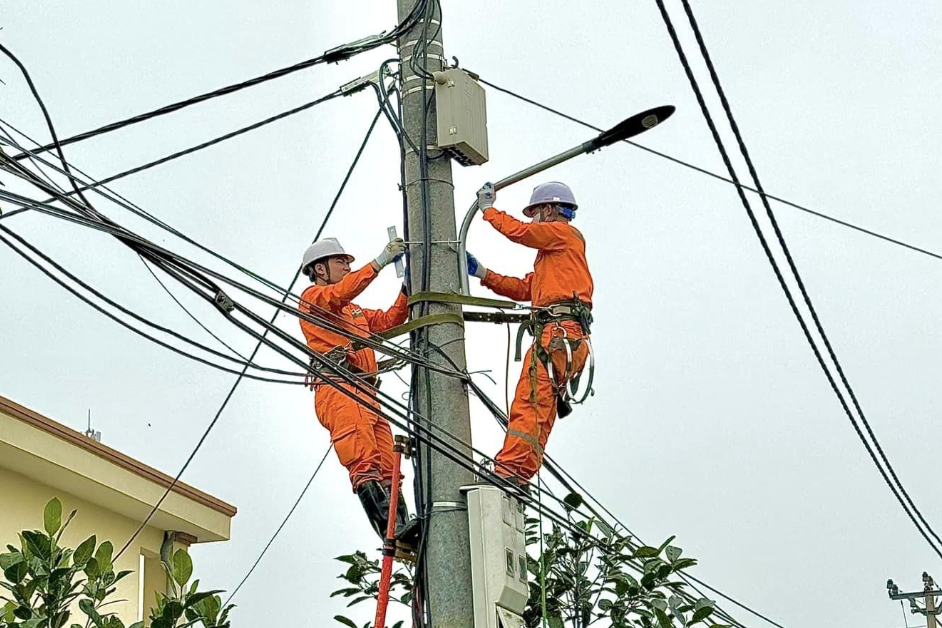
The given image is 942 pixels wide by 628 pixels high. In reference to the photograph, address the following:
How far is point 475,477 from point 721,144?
218 cm

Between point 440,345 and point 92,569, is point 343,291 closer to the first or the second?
point 440,345

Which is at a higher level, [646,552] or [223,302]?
[223,302]

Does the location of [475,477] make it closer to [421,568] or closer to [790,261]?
[421,568]

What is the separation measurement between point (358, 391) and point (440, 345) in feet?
4.00

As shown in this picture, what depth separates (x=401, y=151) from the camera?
764 cm

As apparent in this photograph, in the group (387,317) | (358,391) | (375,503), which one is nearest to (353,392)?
(358,391)

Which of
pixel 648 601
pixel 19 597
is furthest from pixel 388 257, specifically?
pixel 19 597

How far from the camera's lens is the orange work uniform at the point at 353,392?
8.00 meters

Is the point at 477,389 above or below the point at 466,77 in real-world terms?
below

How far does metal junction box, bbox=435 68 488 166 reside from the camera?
745 cm

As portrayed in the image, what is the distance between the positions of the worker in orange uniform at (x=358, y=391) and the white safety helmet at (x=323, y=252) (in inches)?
6.7

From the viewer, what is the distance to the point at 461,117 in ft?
24.6

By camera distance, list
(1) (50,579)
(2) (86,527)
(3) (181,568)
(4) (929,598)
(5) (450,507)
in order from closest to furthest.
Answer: (1) (50,579) < (3) (181,568) < (5) (450,507) < (2) (86,527) < (4) (929,598)

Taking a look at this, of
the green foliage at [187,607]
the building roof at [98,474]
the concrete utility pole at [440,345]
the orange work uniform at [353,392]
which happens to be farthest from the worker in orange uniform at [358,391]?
the building roof at [98,474]
